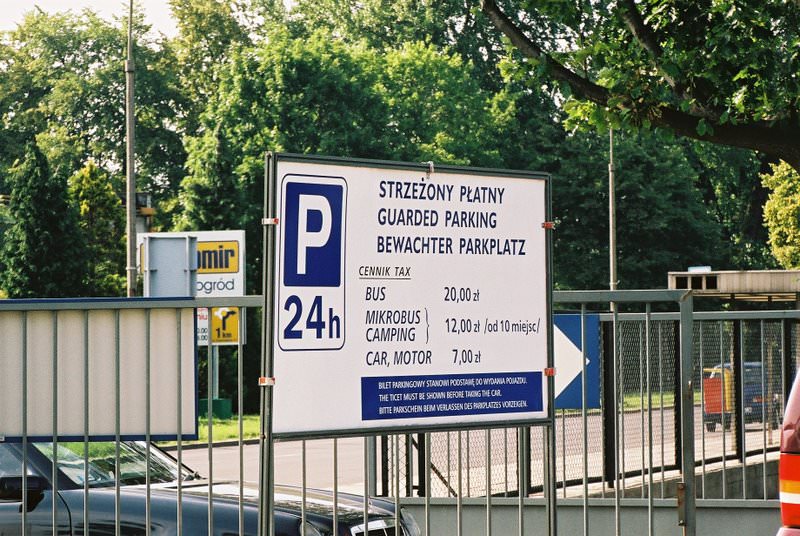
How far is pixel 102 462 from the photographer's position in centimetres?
650

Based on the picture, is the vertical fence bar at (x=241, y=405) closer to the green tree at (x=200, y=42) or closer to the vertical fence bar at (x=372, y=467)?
the vertical fence bar at (x=372, y=467)

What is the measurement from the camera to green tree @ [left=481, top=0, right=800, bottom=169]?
1117cm

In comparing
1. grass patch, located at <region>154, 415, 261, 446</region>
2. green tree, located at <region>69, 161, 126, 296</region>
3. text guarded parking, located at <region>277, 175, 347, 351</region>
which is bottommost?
grass patch, located at <region>154, 415, 261, 446</region>

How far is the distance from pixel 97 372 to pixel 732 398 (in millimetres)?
5556

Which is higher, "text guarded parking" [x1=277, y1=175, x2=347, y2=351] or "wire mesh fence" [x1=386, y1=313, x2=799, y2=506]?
"text guarded parking" [x1=277, y1=175, x2=347, y2=351]

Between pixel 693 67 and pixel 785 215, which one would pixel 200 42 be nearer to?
pixel 785 215

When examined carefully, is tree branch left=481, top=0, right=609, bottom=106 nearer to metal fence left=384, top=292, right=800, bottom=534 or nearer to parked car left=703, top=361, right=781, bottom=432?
metal fence left=384, top=292, right=800, bottom=534

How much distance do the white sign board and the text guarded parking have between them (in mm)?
968

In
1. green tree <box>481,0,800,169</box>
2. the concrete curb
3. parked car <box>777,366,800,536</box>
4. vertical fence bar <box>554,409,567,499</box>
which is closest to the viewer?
parked car <box>777,366,800,536</box>

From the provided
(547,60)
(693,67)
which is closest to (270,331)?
(547,60)

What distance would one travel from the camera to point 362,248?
5.25 meters

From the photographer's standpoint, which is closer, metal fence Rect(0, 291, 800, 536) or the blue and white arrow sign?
metal fence Rect(0, 291, 800, 536)

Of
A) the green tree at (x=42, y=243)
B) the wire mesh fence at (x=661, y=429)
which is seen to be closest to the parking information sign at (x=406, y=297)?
the wire mesh fence at (x=661, y=429)

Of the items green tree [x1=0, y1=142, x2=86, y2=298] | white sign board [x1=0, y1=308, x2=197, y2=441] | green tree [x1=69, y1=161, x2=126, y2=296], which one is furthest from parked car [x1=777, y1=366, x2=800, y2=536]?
green tree [x1=69, y1=161, x2=126, y2=296]
